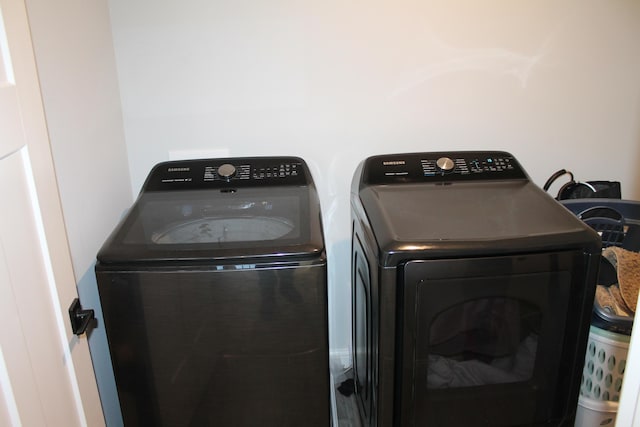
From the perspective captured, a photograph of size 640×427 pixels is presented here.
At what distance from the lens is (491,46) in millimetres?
1915

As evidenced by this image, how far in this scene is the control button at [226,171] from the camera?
70.9 inches

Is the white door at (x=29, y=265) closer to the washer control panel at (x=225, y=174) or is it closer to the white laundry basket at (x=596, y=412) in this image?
the washer control panel at (x=225, y=174)

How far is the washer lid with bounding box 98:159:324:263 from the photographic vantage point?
53.9 inches

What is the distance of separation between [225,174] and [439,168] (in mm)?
689

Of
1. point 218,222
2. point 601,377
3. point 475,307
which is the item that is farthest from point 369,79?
point 601,377

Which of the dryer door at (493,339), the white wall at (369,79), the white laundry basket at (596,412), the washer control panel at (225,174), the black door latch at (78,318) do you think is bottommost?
the white laundry basket at (596,412)

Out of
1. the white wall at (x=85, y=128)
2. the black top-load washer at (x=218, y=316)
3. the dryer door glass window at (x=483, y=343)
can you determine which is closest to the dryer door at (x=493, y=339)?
the dryer door glass window at (x=483, y=343)

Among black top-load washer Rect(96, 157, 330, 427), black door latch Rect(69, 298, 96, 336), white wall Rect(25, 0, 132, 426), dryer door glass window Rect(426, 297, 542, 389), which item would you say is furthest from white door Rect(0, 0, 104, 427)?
dryer door glass window Rect(426, 297, 542, 389)

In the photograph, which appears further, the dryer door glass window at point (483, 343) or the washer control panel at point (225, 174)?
the washer control panel at point (225, 174)

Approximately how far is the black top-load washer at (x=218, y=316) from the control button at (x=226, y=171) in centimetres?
22

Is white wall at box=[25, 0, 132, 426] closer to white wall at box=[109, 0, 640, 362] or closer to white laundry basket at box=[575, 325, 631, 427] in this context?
white wall at box=[109, 0, 640, 362]

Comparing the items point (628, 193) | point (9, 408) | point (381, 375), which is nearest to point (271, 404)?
point (381, 375)

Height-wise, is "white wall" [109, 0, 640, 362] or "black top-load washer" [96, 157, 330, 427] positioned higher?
"white wall" [109, 0, 640, 362]

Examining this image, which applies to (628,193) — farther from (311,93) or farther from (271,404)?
(271,404)
